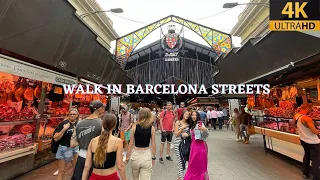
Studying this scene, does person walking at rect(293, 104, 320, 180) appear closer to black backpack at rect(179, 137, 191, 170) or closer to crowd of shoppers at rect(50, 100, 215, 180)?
crowd of shoppers at rect(50, 100, 215, 180)

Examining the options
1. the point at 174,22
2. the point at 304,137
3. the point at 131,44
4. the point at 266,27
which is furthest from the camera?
the point at 174,22

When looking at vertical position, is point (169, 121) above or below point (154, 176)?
above

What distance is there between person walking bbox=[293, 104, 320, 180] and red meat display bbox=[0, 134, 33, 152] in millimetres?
6650

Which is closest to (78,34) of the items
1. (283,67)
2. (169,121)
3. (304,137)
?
(169,121)

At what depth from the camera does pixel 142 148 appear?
2865 mm

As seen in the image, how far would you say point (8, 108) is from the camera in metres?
4.29

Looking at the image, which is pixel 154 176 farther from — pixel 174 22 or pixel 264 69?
pixel 174 22

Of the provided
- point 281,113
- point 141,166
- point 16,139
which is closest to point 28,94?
point 16,139

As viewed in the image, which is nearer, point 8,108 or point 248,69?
point 8,108

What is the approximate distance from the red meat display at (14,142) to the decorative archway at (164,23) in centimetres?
936

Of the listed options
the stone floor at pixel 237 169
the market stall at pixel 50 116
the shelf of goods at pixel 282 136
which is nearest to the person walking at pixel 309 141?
the stone floor at pixel 237 169

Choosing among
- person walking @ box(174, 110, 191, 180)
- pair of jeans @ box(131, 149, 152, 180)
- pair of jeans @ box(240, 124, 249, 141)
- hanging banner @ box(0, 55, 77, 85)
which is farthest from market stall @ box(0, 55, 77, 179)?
pair of jeans @ box(240, 124, 249, 141)

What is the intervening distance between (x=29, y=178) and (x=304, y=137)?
21.1 ft

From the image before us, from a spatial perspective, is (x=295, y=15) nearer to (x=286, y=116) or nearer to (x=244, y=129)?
(x=286, y=116)
